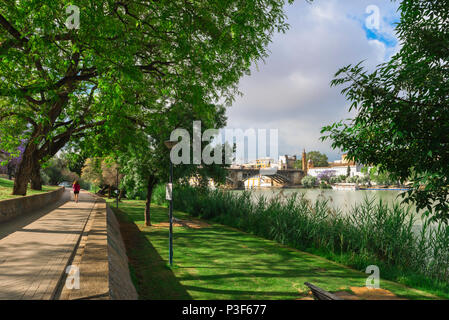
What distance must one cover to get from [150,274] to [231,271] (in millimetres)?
2302

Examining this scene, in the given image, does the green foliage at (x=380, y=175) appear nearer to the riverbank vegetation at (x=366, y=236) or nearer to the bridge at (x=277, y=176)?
the riverbank vegetation at (x=366, y=236)

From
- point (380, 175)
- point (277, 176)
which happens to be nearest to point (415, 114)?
point (380, 175)

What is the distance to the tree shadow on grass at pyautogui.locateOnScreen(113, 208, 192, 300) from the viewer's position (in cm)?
631

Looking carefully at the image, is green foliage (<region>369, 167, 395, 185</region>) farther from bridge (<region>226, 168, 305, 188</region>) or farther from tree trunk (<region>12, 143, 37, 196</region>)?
bridge (<region>226, 168, 305, 188</region>)

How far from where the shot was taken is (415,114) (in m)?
4.11

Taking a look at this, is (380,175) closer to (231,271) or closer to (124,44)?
(231,271)

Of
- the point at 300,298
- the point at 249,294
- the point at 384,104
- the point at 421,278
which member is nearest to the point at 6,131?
the point at 249,294

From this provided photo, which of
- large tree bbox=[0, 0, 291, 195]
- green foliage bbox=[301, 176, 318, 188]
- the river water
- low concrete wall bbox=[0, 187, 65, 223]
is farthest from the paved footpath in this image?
green foliage bbox=[301, 176, 318, 188]

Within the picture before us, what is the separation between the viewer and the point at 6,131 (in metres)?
16.2

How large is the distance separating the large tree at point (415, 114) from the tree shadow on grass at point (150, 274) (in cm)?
499

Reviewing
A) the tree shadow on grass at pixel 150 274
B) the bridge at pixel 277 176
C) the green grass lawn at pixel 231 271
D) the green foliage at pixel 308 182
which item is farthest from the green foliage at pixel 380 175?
the green foliage at pixel 308 182

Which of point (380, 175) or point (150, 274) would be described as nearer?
point (380, 175)

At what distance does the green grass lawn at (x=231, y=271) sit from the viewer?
21.1 ft

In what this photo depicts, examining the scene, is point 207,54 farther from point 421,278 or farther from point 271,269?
point 421,278
